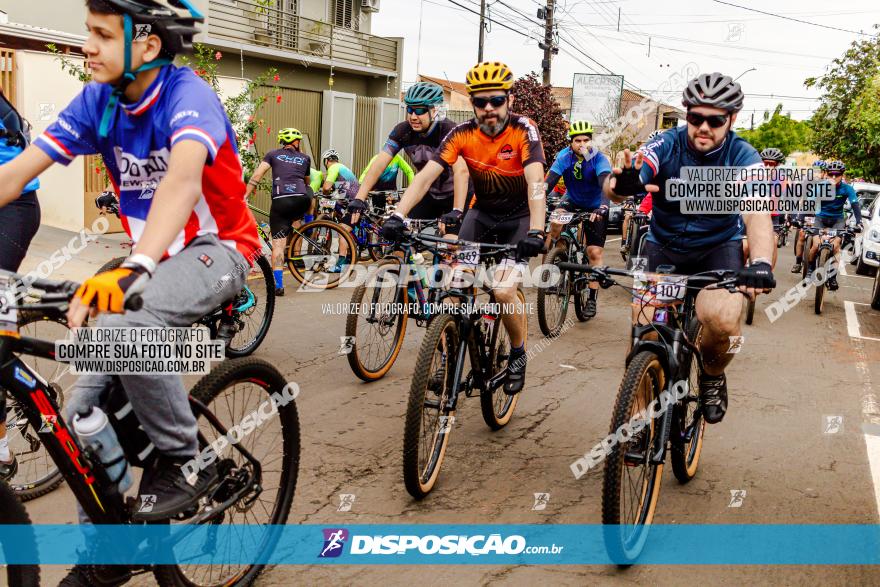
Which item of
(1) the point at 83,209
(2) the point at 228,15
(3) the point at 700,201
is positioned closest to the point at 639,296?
(3) the point at 700,201

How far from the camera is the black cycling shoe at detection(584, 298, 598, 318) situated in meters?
9.73

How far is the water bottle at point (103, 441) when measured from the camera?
271 cm

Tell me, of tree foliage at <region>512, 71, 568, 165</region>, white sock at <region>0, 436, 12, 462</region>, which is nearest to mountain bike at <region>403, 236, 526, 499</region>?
white sock at <region>0, 436, 12, 462</region>

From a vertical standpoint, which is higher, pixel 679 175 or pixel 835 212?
pixel 679 175

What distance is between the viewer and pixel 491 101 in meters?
5.64

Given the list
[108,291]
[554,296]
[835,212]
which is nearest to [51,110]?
[554,296]

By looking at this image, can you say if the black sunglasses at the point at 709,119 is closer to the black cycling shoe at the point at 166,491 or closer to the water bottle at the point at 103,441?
the black cycling shoe at the point at 166,491

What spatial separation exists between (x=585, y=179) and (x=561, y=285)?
1652 mm

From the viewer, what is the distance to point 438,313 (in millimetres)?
4680

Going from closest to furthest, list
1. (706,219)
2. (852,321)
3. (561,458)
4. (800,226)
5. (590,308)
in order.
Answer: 1. (706,219)
2. (561,458)
3. (590,308)
4. (852,321)
5. (800,226)

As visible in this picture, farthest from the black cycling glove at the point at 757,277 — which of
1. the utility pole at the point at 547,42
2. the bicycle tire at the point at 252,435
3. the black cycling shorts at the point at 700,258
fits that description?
the utility pole at the point at 547,42

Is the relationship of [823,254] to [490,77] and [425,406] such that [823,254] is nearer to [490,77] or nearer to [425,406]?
[490,77]

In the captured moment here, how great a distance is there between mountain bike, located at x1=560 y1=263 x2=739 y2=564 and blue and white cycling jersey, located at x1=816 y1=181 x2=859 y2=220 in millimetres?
10199

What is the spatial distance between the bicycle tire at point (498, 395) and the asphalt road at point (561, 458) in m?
0.11
